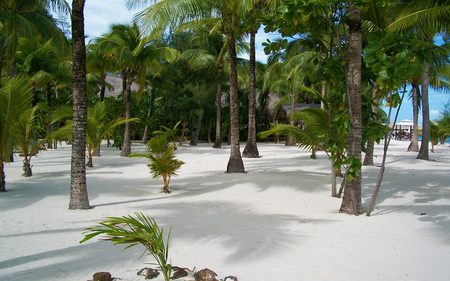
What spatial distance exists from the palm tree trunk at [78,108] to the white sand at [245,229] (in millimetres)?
291

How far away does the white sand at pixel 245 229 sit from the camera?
3.01 m

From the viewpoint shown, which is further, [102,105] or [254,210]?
[102,105]

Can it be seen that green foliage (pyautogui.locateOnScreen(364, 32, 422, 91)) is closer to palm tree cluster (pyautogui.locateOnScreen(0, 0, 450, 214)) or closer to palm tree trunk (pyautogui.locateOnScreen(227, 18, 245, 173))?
palm tree cluster (pyautogui.locateOnScreen(0, 0, 450, 214))

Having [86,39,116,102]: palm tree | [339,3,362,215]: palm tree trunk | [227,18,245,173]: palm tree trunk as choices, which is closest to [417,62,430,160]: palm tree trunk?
[227,18,245,173]: palm tree trunk

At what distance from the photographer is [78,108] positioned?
17.6ft

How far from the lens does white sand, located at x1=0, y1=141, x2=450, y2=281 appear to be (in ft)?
9.88

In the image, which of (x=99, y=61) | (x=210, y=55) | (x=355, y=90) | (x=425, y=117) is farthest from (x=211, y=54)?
(x=355, y=90)

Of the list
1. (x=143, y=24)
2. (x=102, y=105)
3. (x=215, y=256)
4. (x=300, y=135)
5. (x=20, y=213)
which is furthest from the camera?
(x=102, y=105)

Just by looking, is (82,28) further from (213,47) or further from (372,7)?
(213,47)

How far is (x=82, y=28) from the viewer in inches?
214

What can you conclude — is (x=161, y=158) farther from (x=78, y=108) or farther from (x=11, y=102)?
(x=11, y=102)

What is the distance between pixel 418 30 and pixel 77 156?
33.0 feet

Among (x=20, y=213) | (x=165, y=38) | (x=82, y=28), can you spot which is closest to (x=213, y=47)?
(x=165, y=38)

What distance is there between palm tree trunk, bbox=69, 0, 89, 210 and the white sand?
0.29 meters
